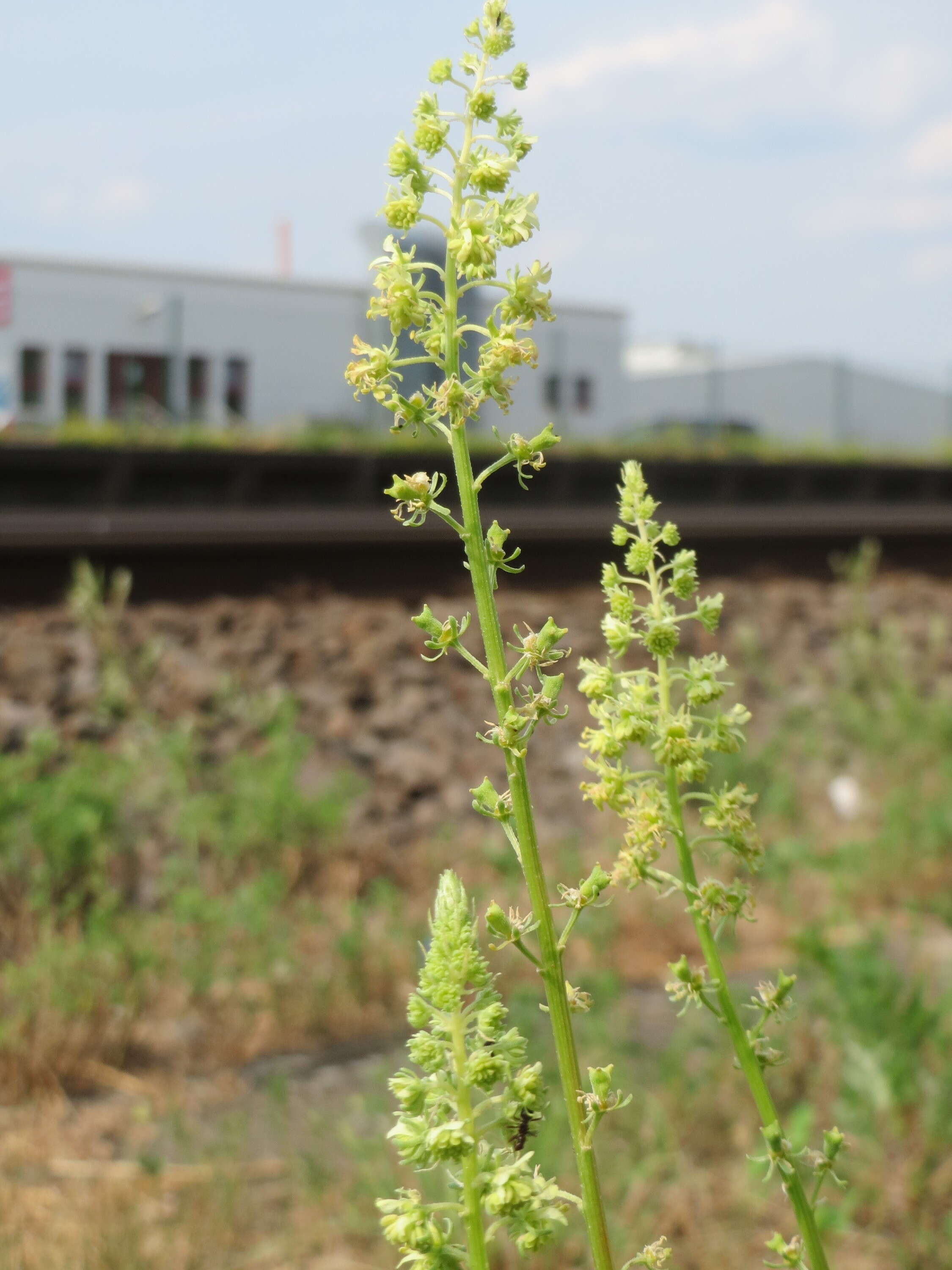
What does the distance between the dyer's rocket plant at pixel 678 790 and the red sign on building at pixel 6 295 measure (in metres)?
23.0

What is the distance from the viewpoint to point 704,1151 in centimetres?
386

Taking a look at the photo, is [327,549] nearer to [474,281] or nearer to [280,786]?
[280,786]

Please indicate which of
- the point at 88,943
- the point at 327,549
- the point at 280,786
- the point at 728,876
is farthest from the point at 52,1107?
the point at 327,549

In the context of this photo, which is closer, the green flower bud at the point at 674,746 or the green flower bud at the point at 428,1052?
the green flower bud at the point at 428,1052

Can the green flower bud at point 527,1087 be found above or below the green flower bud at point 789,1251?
above

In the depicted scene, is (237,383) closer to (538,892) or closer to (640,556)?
(640,556)

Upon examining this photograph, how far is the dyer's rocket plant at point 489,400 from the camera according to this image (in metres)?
0.73

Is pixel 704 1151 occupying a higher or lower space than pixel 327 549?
lower

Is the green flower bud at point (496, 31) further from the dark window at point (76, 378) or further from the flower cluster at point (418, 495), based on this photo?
the dark window at point (76, 378)

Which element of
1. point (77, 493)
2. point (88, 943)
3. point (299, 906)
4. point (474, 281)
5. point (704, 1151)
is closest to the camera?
Result: point (474, 281)

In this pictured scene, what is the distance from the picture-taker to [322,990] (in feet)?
16.9

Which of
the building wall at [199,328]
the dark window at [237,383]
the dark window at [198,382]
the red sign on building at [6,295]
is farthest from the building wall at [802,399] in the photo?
the red sign on building at [6,295]

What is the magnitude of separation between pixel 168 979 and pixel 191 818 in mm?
835

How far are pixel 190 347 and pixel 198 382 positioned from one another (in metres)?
0.63
